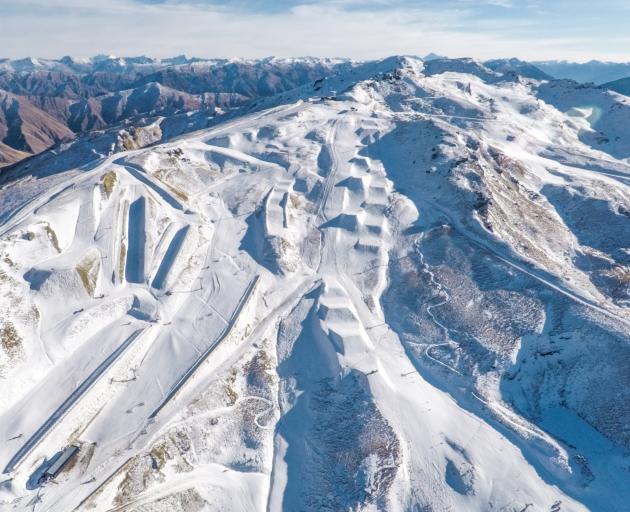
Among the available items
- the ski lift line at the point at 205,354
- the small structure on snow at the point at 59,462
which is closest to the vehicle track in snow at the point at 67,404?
the small structure on snow at the point at 59,462

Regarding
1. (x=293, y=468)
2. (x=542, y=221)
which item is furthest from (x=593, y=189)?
(x=293, y=468)

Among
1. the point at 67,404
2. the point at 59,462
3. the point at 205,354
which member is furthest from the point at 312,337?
the point at 59,462

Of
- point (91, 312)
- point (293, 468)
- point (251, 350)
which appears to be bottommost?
A: point (293, 468)

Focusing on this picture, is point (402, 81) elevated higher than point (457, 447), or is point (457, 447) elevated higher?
point (402, 81)

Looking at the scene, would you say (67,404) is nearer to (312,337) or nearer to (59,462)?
(59,462)

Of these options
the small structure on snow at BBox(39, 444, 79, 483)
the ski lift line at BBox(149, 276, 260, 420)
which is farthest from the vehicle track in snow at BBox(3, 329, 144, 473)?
the ski lift line at BBox(149, 276, 260, 420)

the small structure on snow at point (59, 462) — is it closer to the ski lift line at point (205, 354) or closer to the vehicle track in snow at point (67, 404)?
the vehicle track in snow at point (67, 404)

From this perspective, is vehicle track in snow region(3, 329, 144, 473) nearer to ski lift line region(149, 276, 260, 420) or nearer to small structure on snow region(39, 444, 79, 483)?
small structure on snow region(39, 444, 79, 483)

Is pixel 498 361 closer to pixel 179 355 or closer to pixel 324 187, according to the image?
pixel 179 355
